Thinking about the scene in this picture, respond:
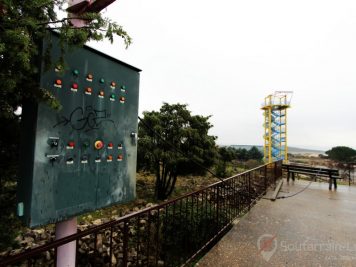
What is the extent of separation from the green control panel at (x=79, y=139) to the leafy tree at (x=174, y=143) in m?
5.83

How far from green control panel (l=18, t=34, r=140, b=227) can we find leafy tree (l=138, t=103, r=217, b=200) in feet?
19.1

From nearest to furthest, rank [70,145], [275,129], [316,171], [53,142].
A: [53,142] → [70,145] → [316,171] → [275,129]

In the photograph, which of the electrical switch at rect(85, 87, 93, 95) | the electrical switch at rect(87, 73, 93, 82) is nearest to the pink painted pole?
the electrical switch at rect(85, 87, 93, 95)

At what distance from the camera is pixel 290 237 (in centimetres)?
358

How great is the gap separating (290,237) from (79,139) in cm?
362

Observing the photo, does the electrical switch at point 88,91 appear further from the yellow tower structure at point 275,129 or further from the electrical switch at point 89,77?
the yellow tower structure at point 275,129

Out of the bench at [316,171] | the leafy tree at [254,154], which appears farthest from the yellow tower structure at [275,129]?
the bench at [316,171]

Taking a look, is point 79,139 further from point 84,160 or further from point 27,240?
point 27,240

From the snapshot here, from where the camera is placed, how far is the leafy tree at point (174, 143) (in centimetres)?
861

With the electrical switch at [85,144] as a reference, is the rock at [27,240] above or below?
below

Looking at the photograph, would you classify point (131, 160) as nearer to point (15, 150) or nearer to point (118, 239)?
point (15, 150)

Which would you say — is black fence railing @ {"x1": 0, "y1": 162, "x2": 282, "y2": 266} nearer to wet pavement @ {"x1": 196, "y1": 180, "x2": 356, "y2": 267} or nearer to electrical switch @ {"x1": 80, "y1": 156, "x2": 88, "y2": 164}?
wet pavement @ {"x1": 196, "y1": 180, "x2": 356, "y2": 267}

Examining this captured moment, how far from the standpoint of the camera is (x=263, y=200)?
18.5ft

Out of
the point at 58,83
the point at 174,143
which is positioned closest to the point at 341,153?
the point at 174,143
